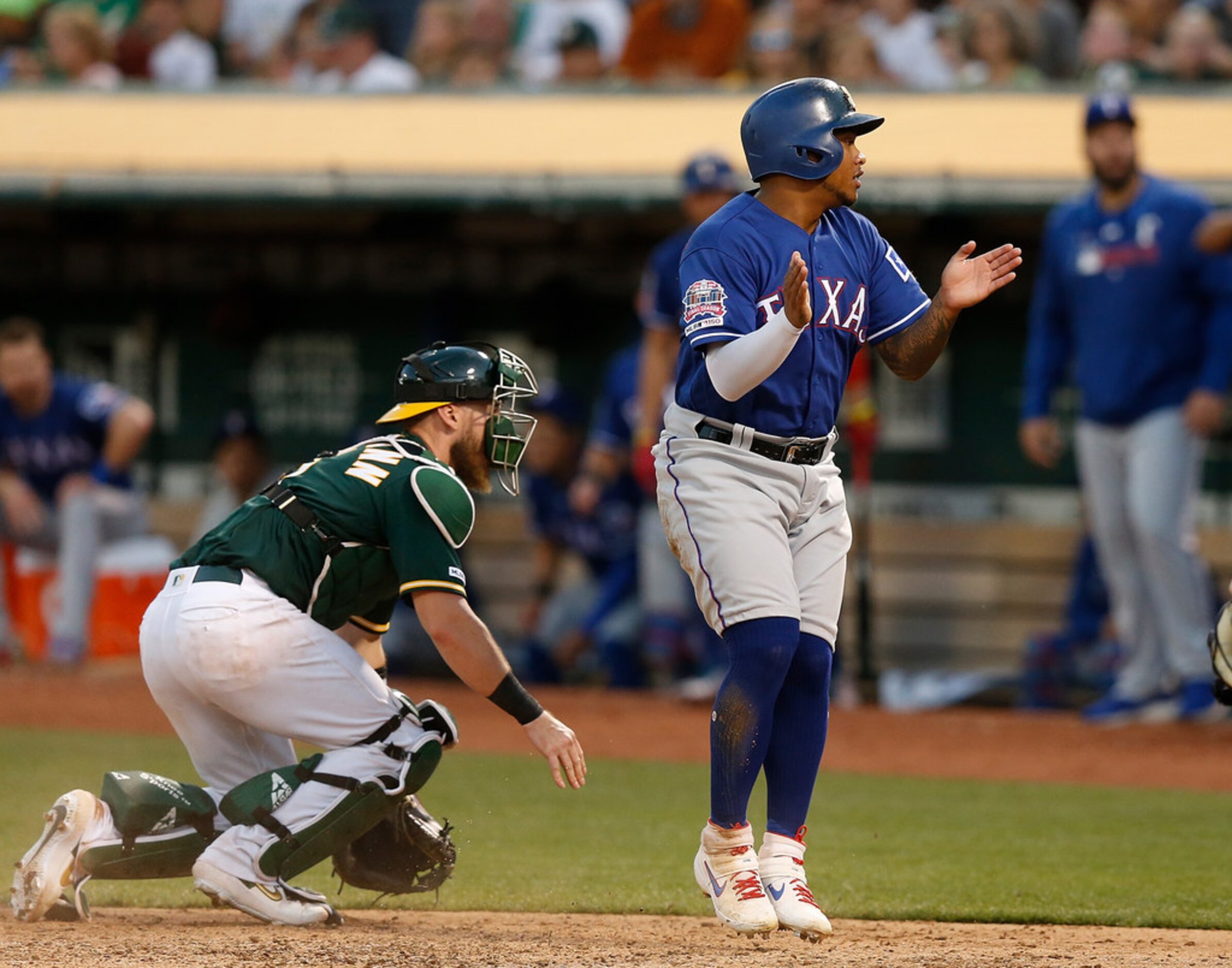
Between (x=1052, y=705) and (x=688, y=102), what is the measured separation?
10.5ft

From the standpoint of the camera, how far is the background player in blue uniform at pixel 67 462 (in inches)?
346

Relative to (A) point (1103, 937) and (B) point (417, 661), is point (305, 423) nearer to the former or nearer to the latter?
(B) point (417, 661)

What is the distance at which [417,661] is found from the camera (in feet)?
30.2

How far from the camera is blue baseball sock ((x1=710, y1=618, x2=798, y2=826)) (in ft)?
12.6

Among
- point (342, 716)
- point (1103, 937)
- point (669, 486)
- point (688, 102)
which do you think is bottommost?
point (1103, 937)

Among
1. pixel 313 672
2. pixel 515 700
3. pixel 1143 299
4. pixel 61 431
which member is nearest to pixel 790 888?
pixel 515 700

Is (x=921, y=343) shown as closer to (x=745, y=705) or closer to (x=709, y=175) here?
(x=745, y=705)

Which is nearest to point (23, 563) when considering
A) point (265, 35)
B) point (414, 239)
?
point (414, 239)

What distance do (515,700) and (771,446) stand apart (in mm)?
749

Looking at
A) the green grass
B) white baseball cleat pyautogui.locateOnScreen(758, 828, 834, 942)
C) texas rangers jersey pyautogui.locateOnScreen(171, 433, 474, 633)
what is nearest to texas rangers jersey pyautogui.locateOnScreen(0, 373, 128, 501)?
the green grass

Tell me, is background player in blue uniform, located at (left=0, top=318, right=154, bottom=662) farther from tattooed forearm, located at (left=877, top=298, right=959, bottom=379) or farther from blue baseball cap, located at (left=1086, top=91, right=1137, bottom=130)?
tattooed forearm, located at (left=877, top=298, right=959, bottom=379)

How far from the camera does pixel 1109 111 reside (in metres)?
6.78

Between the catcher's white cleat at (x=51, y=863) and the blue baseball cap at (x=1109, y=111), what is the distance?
449cm

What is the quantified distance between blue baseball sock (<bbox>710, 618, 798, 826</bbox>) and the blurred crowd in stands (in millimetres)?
5022
